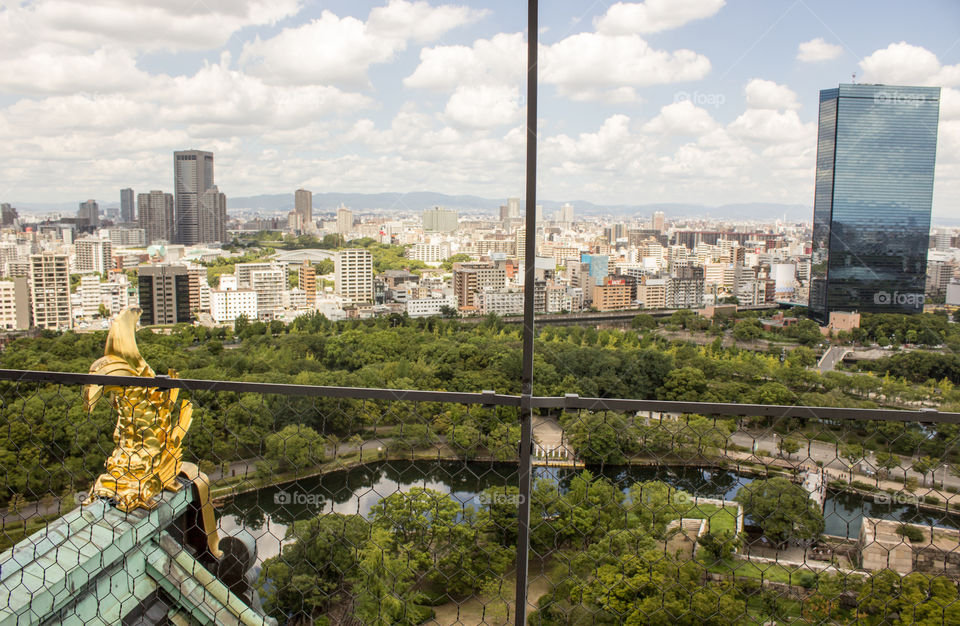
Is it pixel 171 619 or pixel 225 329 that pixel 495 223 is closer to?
pixel 225 329

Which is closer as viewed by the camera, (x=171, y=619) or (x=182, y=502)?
(x=171, y=619)

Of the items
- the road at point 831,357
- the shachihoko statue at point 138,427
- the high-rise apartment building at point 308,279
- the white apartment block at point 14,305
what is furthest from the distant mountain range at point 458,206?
the shachihoko statue at point 138,427

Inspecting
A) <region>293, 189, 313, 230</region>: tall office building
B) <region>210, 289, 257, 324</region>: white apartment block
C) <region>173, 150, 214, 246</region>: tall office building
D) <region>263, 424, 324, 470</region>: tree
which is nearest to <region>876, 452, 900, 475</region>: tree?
<region>263, 424, 324, 470</region>: tree

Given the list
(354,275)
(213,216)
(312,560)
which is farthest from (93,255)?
(312,560)

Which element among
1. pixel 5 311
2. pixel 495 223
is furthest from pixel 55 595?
pixel 5 311

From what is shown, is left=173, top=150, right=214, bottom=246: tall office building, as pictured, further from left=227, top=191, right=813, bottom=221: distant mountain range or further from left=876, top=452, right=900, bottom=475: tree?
left=876, top=452, right=900, bottom=475: tree

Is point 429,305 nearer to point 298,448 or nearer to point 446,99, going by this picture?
point 446,99
